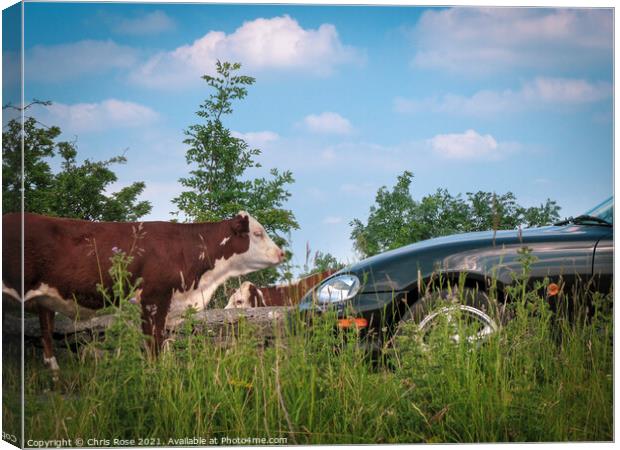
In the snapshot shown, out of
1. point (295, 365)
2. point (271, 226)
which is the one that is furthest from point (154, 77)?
point (295, 365)

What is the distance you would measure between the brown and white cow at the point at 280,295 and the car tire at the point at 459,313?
0.55 metres

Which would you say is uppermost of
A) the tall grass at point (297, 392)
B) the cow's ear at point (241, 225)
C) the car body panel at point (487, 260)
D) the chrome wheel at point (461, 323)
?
the cow's ear at point (241, 225)

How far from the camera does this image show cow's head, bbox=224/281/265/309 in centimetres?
551

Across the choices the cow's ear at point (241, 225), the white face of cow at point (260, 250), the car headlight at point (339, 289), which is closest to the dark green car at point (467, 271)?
the car headlight at point (339, 289)

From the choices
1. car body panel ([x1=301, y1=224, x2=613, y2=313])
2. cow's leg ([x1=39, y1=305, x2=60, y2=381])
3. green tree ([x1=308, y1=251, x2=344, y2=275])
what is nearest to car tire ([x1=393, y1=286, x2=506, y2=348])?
car body panel ([x1=301, y1=224, x2=613, y2=313])

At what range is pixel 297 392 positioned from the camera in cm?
522

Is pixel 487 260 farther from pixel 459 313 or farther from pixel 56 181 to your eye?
pixel 56 181

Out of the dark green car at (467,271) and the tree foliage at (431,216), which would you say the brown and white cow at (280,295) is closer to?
the dark green car at (467,271)

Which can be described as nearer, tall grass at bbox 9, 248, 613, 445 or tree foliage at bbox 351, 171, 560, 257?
tall grass at bbox 9, 248, 613, 445

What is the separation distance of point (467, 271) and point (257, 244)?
130cm

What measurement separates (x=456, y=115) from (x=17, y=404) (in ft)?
10.1

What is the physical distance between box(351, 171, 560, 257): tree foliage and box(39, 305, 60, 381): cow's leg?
1856 mm

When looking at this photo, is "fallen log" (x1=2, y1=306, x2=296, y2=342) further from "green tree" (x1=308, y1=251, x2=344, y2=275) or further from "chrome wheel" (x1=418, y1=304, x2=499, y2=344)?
"chrome wheel" (x1=418, y1=304, x2=499, y2=344)

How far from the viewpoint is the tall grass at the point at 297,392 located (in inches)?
202
